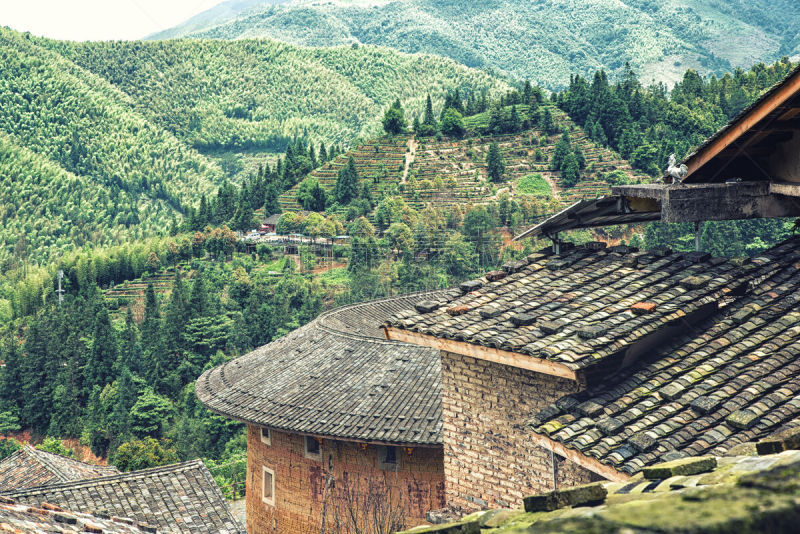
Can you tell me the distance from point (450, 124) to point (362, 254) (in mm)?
16423

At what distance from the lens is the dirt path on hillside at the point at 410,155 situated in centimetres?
6512

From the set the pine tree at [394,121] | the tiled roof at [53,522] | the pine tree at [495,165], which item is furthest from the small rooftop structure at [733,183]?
the pine tree at [394,121]

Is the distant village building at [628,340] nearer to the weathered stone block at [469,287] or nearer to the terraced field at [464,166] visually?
the weathered stone block at [469,287]

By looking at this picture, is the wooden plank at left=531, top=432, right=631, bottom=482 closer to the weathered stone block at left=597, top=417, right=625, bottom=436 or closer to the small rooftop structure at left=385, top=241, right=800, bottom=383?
the weathered stone block at left=597, top=417, right=625, bottom=436

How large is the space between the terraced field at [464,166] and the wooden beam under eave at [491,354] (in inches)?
2082

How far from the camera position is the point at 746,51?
194 meters

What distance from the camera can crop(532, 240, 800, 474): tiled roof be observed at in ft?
18.1

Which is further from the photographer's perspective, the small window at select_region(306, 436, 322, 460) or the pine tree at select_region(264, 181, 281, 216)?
the pine tree at select_region(264, 181, 281, 216)

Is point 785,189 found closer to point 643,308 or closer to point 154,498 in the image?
point 643,308

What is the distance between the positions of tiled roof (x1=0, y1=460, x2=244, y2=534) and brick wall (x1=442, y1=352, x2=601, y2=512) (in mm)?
6591

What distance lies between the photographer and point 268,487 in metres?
18.4

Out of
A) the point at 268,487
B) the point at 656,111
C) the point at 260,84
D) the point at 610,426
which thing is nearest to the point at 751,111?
the point at 610,426

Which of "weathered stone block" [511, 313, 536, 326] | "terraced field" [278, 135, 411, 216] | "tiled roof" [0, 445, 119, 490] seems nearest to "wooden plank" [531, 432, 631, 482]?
"weathered stone block" [511, 313, 536, 326]

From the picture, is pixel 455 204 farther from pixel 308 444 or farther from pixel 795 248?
pixel 795 248
